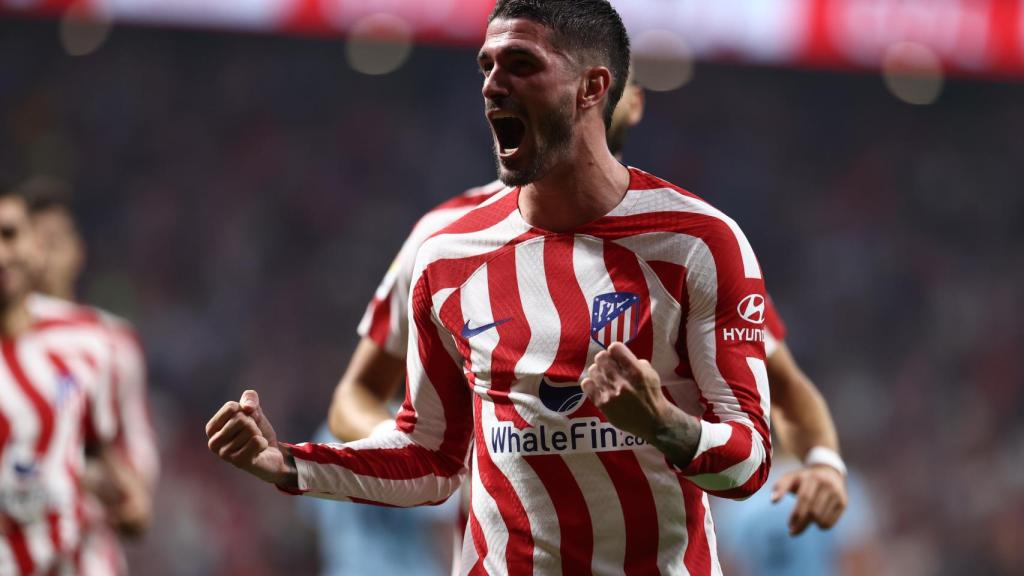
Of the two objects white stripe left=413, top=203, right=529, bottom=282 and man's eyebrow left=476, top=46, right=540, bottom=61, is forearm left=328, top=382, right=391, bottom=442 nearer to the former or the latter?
white stripe left=413, top=203, right=529, bottom=282

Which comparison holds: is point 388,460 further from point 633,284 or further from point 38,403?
point 38,403

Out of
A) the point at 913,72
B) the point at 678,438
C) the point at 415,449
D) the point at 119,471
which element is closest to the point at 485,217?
the point at 415,449

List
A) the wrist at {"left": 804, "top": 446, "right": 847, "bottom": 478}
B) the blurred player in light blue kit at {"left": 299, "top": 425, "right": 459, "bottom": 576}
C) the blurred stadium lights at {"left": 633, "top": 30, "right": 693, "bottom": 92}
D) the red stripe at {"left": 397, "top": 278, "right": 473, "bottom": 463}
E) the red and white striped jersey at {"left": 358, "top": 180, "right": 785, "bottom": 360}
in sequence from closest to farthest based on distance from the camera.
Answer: the red stripe at {"left": 397, "top": 278, "right": 473, "bottom": 463} → the wrist at {"left": 804, "top": 446, "right": 847, "bottom": 478} → the red and white striped jersey at {"left": 358, "top": 180, "right": 785, "bottom": 360} → the blurred player in light blue kit at {"left": 299, "top": 425, "right": 459, "bottom": 576} → the blurred stadium lights at {"left": 633, "top": 30, "right": 693, "bottom": 92}

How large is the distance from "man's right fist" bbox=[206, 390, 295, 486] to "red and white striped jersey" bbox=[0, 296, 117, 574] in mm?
2585

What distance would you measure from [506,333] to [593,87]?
436mm

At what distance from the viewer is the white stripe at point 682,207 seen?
228 centimetres

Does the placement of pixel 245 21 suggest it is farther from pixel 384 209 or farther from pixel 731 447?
pixel 731 447

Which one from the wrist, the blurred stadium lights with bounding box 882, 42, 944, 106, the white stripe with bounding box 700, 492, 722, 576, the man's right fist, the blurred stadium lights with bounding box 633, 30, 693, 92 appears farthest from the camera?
the blurred stadium lights with bounding box 882, 42, 944, 106

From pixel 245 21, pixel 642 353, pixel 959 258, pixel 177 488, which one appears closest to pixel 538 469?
pixel 642 353

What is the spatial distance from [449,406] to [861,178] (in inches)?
449

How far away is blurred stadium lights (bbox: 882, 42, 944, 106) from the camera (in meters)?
10.7

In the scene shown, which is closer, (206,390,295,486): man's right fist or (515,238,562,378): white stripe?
(206,390,295,486): man's right fist

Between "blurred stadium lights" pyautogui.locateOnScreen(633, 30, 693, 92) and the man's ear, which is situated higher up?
the man's ear

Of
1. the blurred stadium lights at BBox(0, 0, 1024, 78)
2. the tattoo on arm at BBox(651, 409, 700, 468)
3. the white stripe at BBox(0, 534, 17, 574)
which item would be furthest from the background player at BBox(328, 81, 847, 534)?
the blurred stadium lights at BBox(0, 0, 1024, 78)
